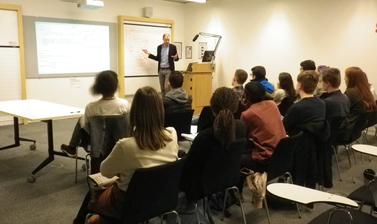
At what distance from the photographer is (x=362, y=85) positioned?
4047mm

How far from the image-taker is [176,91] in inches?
149

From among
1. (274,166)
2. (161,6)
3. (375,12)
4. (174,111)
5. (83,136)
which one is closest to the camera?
(274,166)

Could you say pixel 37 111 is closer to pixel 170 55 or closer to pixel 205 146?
pixel 205 146

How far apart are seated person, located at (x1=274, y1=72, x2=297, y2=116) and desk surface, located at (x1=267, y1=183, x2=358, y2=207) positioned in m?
2.10

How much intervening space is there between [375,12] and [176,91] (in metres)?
3.97

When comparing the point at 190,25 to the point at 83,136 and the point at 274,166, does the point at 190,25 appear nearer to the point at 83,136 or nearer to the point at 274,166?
the point at 83,136

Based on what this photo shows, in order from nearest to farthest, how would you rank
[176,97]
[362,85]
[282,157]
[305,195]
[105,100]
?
[305,195]
[282,157]
[105,100]
[176,97]
[362,85]

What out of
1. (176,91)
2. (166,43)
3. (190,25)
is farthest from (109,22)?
(176,91)

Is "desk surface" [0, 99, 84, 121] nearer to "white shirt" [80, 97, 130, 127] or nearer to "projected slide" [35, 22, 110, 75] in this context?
"white shirt" [80, 97, 130, 127]

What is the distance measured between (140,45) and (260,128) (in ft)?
18.3

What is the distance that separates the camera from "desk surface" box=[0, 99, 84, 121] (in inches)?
131

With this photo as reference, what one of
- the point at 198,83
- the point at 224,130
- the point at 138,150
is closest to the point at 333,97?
the point at 224,130

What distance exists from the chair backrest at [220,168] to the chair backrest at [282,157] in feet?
1.09

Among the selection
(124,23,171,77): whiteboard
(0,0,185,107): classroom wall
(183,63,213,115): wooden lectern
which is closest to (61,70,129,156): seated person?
(0,0,185,107): classroom wall
